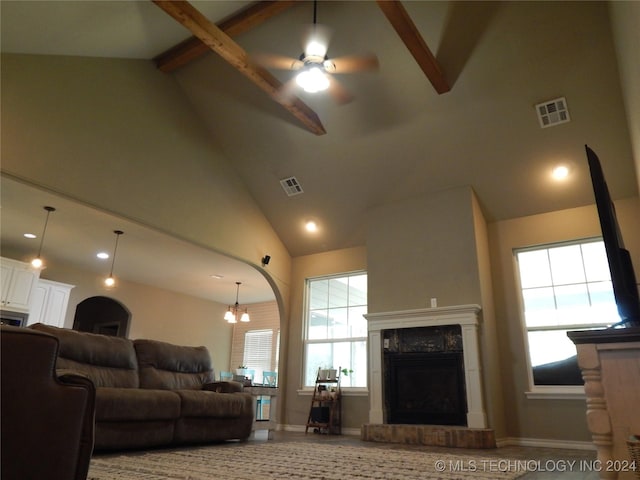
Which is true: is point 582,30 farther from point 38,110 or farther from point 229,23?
point 38,110

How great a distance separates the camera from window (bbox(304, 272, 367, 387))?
6.67 m

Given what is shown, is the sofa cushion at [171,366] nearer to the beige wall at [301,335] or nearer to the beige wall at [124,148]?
the beige wall at [124,148]

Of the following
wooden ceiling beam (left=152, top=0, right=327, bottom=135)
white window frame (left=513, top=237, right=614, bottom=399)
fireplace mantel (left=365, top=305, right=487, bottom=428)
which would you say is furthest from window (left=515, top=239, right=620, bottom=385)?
wooden ceiling beam (left=152, top=0, right=327, bottom=135)

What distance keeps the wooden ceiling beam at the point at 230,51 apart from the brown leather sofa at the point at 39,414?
330cm

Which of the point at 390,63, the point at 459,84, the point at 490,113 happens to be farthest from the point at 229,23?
the point at 490,113

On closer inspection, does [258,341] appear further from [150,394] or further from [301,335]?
[150,394]

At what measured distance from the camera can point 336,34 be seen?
5.02 metres

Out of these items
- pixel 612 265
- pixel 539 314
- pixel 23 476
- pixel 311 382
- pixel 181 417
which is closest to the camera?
pixel 23 476

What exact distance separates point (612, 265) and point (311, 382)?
17.8 ft

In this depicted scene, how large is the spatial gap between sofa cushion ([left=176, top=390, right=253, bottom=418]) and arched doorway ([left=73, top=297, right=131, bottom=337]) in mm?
5324

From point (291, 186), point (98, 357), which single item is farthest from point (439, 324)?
point (98, 357)

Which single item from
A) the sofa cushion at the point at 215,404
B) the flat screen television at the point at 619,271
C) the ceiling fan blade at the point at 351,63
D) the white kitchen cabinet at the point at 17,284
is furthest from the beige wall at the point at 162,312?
the flat screen television at the point at 619,271

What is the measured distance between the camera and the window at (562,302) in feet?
17.4

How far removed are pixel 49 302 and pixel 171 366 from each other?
12.6 ft
